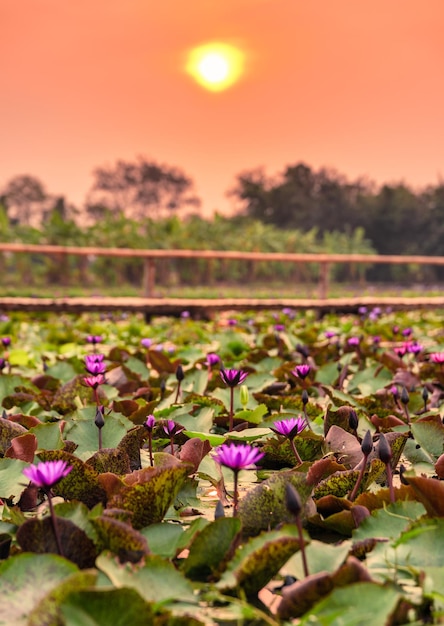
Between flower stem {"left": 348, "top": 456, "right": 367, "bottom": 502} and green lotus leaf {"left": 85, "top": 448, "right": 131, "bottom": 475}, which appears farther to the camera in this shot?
green lotus leaf {"left": 85, "top": 448, "right": 131, "bottom": 475}

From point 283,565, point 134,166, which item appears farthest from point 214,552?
point 134,166

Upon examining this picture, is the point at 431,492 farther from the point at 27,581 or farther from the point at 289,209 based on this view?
the point at 289,209

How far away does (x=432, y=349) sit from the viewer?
11.1 ft

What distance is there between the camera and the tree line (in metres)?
22.1

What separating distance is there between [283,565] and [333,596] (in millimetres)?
140

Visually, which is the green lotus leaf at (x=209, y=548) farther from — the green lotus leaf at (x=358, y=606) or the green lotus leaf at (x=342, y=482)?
the green lotus leaf at (x=342, y=482)

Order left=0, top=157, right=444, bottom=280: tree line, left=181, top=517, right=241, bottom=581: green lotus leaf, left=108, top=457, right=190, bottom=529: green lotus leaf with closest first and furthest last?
left=181, top=517, right=241, bottom=581: green lotus leaf
left=108, top=457, right=190, bottom=529: green lotus leaf
left=0, top=157, right=444, bottom=280: tree line

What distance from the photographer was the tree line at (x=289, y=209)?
22.1 meters

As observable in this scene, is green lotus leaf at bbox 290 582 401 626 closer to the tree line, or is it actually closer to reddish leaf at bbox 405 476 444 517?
reddish leaf at bbox 405 476 444 517

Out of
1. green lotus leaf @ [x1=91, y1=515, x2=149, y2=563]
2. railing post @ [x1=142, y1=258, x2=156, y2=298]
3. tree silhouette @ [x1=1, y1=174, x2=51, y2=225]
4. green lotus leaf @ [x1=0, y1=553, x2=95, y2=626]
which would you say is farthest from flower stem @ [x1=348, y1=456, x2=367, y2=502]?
tree silhouette @ [x1=1, y1=174, x2=51, y2=225]

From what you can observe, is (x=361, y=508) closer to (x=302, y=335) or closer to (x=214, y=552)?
(x=214, y=552)

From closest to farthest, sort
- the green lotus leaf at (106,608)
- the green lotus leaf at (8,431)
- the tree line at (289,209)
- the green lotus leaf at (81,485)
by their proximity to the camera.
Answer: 1. the green lotus leaf at (106,608)
2. the green lotus leaf at (81,485)
3. the green lotus leaf at (8,431)
4. the tree line at (289,209)

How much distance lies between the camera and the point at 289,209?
31250mm

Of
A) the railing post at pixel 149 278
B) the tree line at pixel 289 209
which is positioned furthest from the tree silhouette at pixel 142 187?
the railing post at pixel 149 278
